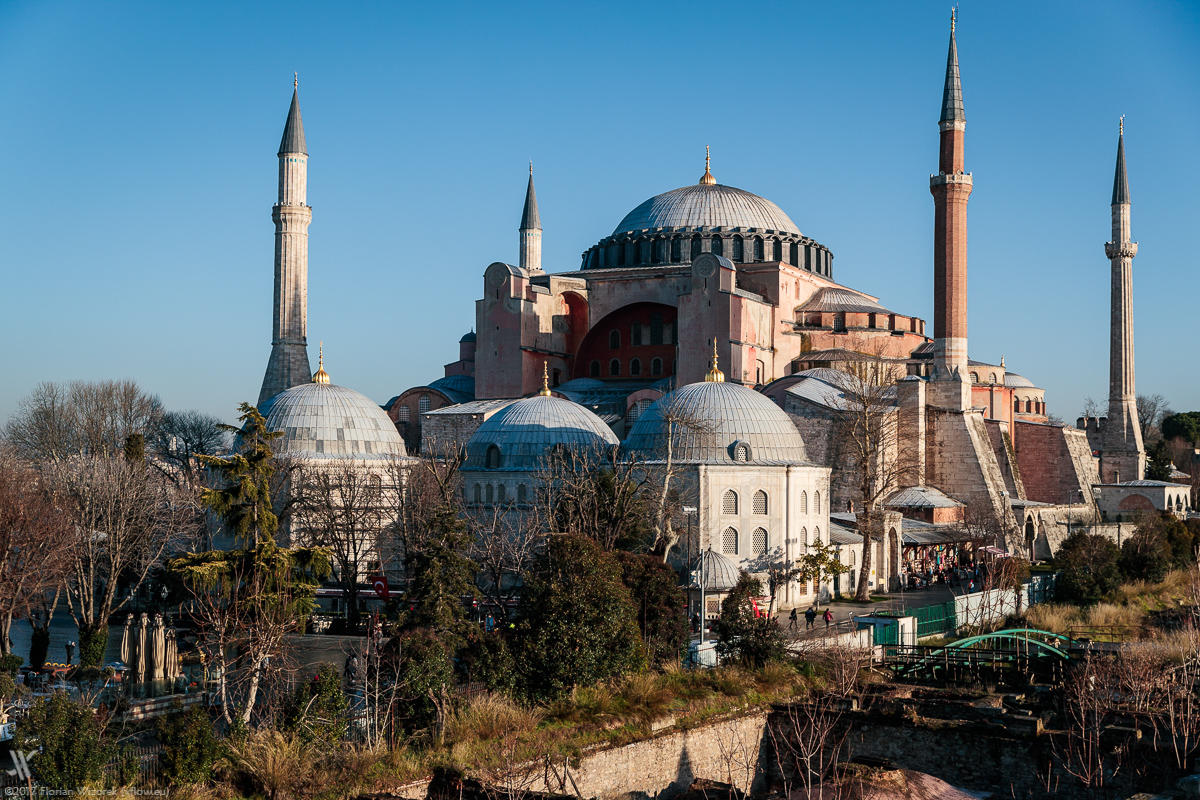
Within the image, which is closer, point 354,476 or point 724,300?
point 354,476

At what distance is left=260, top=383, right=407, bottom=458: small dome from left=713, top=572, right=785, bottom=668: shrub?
49.4ft

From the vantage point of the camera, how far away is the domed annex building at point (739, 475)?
23641mm

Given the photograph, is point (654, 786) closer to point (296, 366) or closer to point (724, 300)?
point (724, 300)

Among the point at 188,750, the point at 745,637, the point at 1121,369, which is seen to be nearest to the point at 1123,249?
the point at 1121,369

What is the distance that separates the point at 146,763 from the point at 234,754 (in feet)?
2.52

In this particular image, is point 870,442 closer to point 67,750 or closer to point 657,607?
point 657,607

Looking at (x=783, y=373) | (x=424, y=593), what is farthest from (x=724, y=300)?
(x=424, y=593)

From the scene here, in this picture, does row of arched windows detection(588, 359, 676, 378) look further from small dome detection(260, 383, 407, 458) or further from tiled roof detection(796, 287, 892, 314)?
small dome detection(260, 383, 407, 458)

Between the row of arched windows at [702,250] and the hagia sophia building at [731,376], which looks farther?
the row of arched windows at [702,250]

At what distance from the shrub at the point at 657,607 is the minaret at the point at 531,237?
88.4 ft

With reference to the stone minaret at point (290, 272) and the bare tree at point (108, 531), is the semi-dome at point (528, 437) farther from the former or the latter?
the stone minaret at point (290, 272)

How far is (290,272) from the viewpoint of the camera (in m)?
36.2

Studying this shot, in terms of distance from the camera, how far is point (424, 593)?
14023mm

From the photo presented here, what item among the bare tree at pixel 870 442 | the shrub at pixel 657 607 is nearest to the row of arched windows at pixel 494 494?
the bare tree at pixel 870 442
